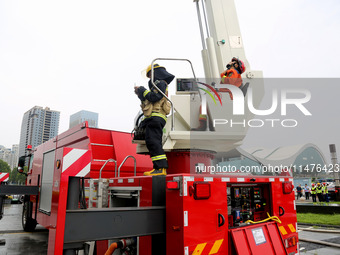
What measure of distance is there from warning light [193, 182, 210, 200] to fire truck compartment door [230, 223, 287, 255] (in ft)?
A: 2.10

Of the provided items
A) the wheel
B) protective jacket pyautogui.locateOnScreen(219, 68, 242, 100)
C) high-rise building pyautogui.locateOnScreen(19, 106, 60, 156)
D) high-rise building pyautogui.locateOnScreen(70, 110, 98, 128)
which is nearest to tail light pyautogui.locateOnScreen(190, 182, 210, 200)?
protective jacket pyautogui.locateOnScreen(219, 68, 242, 100)

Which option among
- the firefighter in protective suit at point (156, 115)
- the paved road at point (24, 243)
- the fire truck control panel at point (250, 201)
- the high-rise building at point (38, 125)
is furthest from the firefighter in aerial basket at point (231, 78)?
the high-rise building at point (38, 125)

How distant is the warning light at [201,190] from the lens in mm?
2740

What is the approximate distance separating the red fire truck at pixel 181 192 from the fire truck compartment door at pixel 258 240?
0.04ft

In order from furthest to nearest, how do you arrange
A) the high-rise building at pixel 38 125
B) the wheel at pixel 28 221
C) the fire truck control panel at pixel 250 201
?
the high-rise building at pixel 38 125, the wheel at pixel 28 221, the fire truck control panel at pixel 250 201

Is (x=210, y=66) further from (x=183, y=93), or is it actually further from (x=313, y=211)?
(x=313, y=211)

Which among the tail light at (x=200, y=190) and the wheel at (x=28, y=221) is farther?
the wheel at (x=28, y=221)

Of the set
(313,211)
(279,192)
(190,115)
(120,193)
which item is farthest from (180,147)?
(313,211)

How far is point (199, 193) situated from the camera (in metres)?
2.76

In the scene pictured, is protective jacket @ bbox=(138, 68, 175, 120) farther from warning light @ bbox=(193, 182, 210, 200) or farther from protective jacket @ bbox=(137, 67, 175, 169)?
warning light @ bbox=(193, 182, 210, 200)

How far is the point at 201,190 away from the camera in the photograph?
9.14 feet

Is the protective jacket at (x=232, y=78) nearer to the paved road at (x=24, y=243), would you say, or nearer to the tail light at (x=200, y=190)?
the tail light at (x=200, y=190)

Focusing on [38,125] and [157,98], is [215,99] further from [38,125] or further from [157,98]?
[38,125]

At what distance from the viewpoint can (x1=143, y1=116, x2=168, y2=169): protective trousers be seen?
12.2 feet
